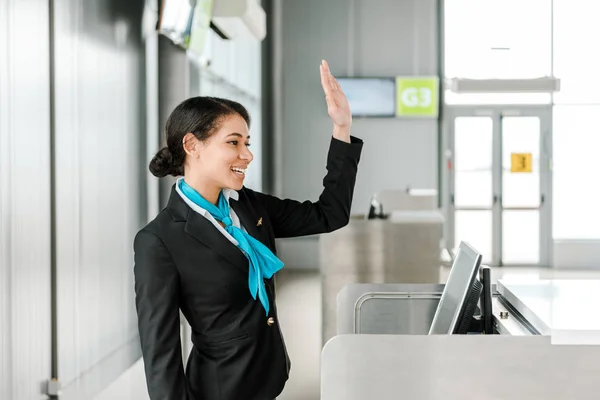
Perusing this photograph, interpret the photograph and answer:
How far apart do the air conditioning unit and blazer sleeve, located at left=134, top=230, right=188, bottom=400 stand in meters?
2.39

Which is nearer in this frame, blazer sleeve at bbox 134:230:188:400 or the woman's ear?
blazer sleeve at bbox 134:230:188:400

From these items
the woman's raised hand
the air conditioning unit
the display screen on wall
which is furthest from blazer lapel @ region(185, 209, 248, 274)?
the display screen on wall

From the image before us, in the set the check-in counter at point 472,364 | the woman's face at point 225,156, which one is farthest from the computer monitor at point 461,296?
the woman's face at point 225,156

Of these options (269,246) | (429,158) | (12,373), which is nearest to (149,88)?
(429,158)

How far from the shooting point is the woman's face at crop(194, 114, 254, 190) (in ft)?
5.95

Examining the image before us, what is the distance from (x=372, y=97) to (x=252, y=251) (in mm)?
2116

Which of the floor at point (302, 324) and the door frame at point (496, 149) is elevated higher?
the door frame at point (496, 149)

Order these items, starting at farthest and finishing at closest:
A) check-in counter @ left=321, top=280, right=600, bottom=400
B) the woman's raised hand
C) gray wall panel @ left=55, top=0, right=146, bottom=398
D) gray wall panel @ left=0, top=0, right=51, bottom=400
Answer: gray wall panel @ left=55, top=0, right=146, bottom=398 → gray wall panel @ left=0, top=0, right=51, bottom=400 → the woman's raised hand → check-in counter @ left=321, top=280, right=600, bottom=400

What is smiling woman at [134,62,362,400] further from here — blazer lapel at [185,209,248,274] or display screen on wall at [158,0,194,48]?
display screen on wall at [158,0,194,48]

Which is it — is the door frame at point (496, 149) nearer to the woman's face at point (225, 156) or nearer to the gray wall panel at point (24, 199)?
the gray wall panel at point (24, 199)

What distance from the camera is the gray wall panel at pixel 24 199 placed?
2641 mm

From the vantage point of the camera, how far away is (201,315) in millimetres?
1736

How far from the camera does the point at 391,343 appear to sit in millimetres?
1584

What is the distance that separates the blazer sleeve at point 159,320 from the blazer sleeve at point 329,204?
496 millimetres
